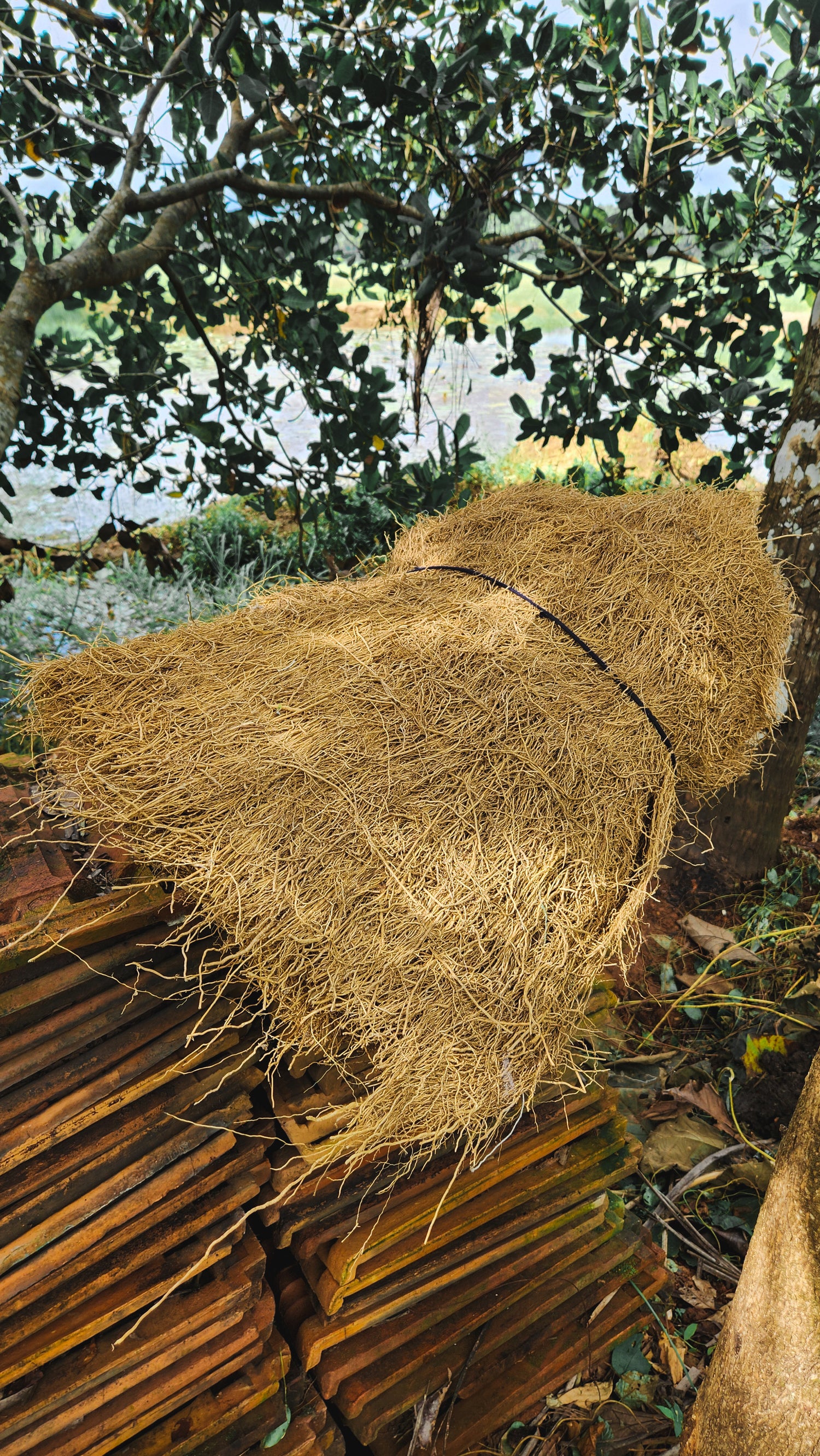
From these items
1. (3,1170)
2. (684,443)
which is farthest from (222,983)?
(684,443)

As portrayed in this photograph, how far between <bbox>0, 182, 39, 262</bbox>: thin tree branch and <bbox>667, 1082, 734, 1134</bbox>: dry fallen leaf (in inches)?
135

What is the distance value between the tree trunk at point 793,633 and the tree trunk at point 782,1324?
3.99ft

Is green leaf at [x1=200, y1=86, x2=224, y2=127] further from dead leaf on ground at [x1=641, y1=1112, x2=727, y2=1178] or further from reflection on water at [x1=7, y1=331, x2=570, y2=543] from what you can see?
dead leaf on ground at [x1=641, y1=1112, x2=727, y2=1178]

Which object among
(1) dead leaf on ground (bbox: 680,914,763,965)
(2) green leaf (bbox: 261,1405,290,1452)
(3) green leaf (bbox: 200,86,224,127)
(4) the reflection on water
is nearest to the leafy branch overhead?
(3) green leaf (bbox: 200,86,224,127)

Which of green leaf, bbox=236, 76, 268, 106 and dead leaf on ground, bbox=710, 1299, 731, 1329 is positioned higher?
green leaf, bbox=236, 76, 268, 106

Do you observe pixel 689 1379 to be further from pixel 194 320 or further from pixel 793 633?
pixel 194 320

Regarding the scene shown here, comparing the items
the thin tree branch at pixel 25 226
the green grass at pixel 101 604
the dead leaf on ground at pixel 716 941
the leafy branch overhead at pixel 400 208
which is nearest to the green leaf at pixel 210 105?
the leafy branch overhead at pixel 400 208

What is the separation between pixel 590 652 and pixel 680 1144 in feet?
5.52

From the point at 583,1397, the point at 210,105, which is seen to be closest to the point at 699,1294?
the point at 583,1397

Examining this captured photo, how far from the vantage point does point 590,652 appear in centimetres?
171

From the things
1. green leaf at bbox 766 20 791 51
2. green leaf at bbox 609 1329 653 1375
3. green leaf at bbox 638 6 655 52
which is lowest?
green leaf at bbox 609 1329 653 1375

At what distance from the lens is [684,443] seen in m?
9.29

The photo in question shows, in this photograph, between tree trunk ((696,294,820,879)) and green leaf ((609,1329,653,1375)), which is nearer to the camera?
green leaf ((609,1329,653,1375))

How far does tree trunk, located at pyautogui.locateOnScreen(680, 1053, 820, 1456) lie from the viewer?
3.86ft
